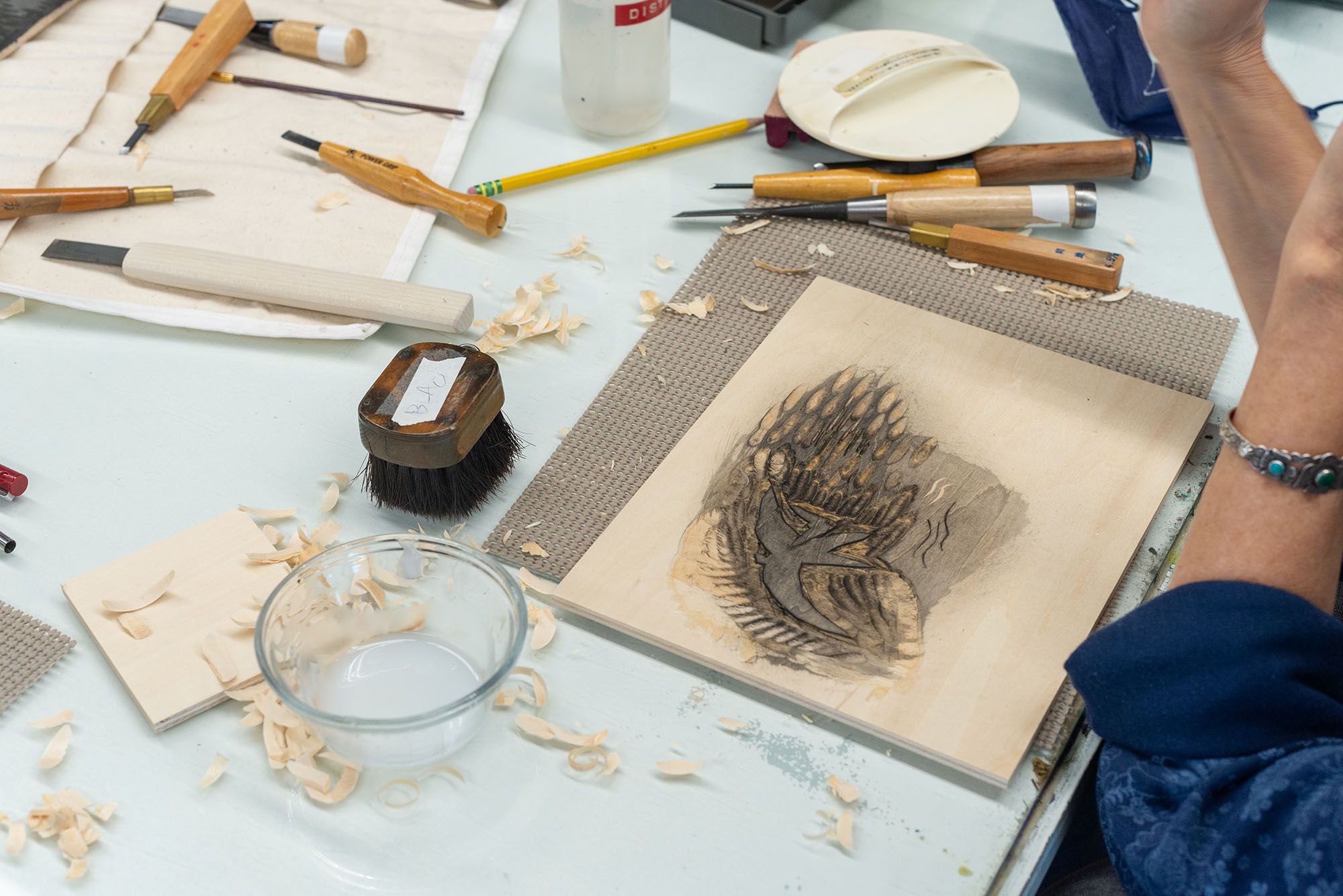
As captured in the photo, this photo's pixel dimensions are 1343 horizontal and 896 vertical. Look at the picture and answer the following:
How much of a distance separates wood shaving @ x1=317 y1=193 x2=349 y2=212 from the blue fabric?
2.47ft

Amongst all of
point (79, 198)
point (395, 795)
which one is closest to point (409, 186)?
point (79, 198)

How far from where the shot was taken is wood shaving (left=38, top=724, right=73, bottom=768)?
2.23 feet

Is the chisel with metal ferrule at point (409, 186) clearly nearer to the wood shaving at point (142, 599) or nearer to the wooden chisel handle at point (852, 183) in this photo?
the wooden chisel handle at point (852, 183)

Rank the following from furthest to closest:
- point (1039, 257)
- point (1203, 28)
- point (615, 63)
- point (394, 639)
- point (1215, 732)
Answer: point (615, 63), point (1039, 257), point (1203, 28), point (394, 639), point (1215, 732)

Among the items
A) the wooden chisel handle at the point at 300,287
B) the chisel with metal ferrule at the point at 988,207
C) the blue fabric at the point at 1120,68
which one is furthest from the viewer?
the blue fabric at the point at 1120,68

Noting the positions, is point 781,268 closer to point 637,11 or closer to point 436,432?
point 637,11

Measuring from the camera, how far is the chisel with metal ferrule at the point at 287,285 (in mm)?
940

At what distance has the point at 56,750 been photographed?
27.0 inches

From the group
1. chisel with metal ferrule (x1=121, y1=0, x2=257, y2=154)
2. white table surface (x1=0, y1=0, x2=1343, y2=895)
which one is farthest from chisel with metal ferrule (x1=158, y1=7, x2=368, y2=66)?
white table surface (x1=0, y1=0, x2=1343, y2=895)

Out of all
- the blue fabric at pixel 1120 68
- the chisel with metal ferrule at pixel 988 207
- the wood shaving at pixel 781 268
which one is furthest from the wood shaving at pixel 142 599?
the blue fabric at pixel 1120 68

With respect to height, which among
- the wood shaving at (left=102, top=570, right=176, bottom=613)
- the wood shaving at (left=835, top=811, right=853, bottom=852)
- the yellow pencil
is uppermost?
the yellow pencil

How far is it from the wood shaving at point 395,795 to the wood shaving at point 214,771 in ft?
0.30

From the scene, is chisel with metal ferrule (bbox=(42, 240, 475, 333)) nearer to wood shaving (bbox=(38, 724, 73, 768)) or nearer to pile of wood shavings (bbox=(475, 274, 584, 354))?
pile of wood shavings (bbox=(475, 274, 584, 354))

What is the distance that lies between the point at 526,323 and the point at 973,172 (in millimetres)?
447
